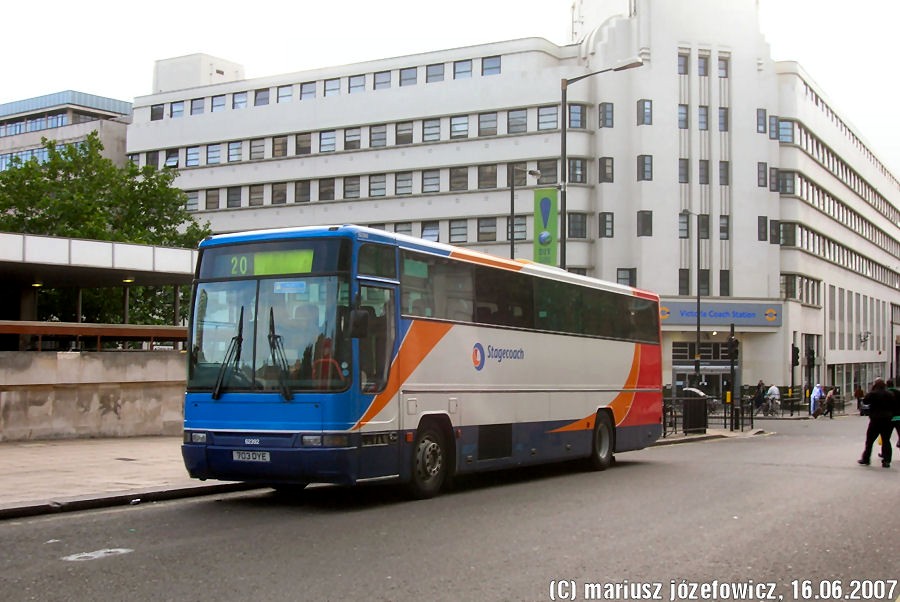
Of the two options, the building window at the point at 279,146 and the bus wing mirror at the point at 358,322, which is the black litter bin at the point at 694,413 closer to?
the bus wing mirror at the point at 358,322

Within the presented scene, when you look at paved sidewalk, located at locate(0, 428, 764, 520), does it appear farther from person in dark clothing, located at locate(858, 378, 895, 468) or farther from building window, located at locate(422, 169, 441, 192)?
building window, located at locate(422, 169, 441, 192)

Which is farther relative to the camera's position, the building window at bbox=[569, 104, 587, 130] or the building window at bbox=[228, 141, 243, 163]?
the building window at bbox=[228, 141, 243, 163]

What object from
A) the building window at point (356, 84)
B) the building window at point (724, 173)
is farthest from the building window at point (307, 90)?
the building window at point (724, 173)

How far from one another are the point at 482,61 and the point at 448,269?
2044 inches

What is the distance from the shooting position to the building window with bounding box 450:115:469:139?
6438cm

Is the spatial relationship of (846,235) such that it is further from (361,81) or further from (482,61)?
(361,81)

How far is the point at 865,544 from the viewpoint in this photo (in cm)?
982

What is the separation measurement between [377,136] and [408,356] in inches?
2164

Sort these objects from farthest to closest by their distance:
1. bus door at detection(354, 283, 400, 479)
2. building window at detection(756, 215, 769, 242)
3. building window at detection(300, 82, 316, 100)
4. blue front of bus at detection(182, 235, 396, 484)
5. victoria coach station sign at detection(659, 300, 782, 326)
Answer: building window at detection(300, 82, 316, 100) → building window at detection(756, 215, 769, 242) → victoria coach station sign at detection(659, 300, 782, 326) → bus door at detection(354, 283, 400, 479) → blue front of bus at detection(182, 235, 396, 484)

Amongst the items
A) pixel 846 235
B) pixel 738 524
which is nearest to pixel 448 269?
pixel 738 524

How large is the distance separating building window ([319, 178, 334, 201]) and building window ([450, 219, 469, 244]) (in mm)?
8929

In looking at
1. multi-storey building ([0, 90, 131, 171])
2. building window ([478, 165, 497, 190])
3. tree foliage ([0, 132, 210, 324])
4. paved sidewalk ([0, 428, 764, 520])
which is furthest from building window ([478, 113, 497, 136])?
paved sidewalk ([0, 428, 764, 520])

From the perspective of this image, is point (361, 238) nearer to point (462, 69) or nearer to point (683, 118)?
point (683, 118)

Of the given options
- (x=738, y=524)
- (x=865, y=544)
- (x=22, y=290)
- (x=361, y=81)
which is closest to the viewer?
(x=865, y=544)
